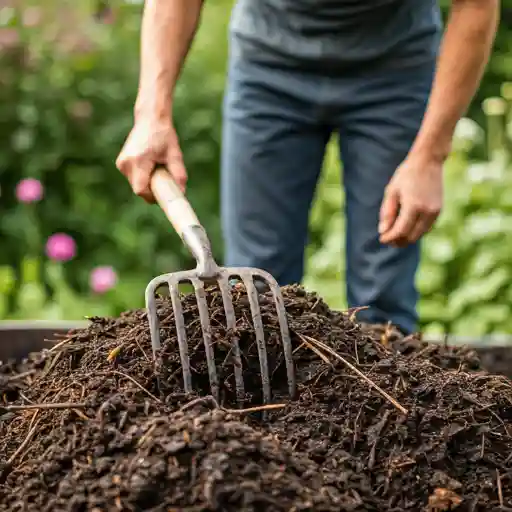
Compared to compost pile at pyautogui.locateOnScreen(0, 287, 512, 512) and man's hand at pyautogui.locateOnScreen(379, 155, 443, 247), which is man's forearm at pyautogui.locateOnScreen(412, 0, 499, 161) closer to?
man's hand at pyautogui.locateOnScreen(379, 155, 443, 247)

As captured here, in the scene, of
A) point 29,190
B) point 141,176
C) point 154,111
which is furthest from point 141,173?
point 29,190

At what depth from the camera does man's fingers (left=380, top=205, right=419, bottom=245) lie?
1704 millimetres

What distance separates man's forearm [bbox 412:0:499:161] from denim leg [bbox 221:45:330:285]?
0.45 meters

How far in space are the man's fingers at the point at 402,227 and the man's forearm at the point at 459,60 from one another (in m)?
0.15

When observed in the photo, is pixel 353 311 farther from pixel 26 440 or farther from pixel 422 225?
pixel 26 440

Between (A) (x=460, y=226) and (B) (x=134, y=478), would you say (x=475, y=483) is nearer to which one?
(B) (x=134, y=478)

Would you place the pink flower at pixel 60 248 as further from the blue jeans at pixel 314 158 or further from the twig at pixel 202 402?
the twig at pixel 202 402

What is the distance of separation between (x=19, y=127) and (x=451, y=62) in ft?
7.21

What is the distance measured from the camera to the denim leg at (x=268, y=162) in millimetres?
2084

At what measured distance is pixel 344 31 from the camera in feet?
6.51

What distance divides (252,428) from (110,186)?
2.50 meters

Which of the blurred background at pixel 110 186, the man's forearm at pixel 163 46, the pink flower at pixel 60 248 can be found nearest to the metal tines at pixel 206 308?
the man's forearm at pixel 163 46

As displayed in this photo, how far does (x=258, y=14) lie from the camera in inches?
80.7

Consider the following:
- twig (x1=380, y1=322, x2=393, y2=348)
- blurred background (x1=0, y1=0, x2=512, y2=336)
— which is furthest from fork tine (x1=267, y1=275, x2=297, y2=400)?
blurred background (x1=0, y1=0, x2=512, y2=336)
